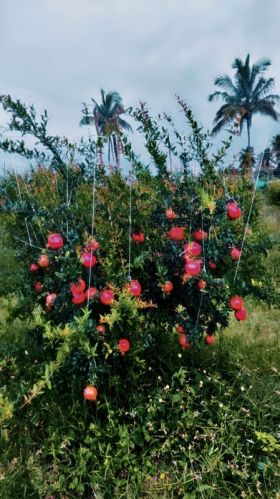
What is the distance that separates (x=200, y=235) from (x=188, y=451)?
1240 millimetres

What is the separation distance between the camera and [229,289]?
2.30 metres

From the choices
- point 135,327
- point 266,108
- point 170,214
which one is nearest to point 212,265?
point 170,214

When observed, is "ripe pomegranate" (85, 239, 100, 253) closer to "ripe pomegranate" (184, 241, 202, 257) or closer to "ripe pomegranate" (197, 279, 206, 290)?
"ripe pomegranate" (184, 241, 202, 257)

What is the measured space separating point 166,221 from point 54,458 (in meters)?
1.48

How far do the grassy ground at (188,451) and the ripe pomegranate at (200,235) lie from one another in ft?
3.16

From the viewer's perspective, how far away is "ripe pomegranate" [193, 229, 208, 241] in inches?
89.9

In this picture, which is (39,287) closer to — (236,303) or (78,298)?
(78,298)

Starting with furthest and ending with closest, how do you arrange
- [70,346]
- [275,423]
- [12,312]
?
[12,312] < [275,423] < [70,346]

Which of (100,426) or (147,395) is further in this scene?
(147,395)

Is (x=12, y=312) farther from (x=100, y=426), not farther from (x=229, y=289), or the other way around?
(x=229, y=289)

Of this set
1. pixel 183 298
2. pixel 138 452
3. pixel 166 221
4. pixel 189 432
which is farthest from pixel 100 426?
pixel 166 221

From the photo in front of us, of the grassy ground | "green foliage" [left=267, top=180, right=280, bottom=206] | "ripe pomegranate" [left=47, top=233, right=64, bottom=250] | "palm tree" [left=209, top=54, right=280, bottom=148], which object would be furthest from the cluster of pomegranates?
"palm tree" [left=209, top=54, right=280, bottom=148]

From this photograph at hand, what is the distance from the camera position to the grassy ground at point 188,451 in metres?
2.23

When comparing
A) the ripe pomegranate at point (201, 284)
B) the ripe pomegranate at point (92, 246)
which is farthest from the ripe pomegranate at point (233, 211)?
the ripe pomegranate at point (92, 246)
